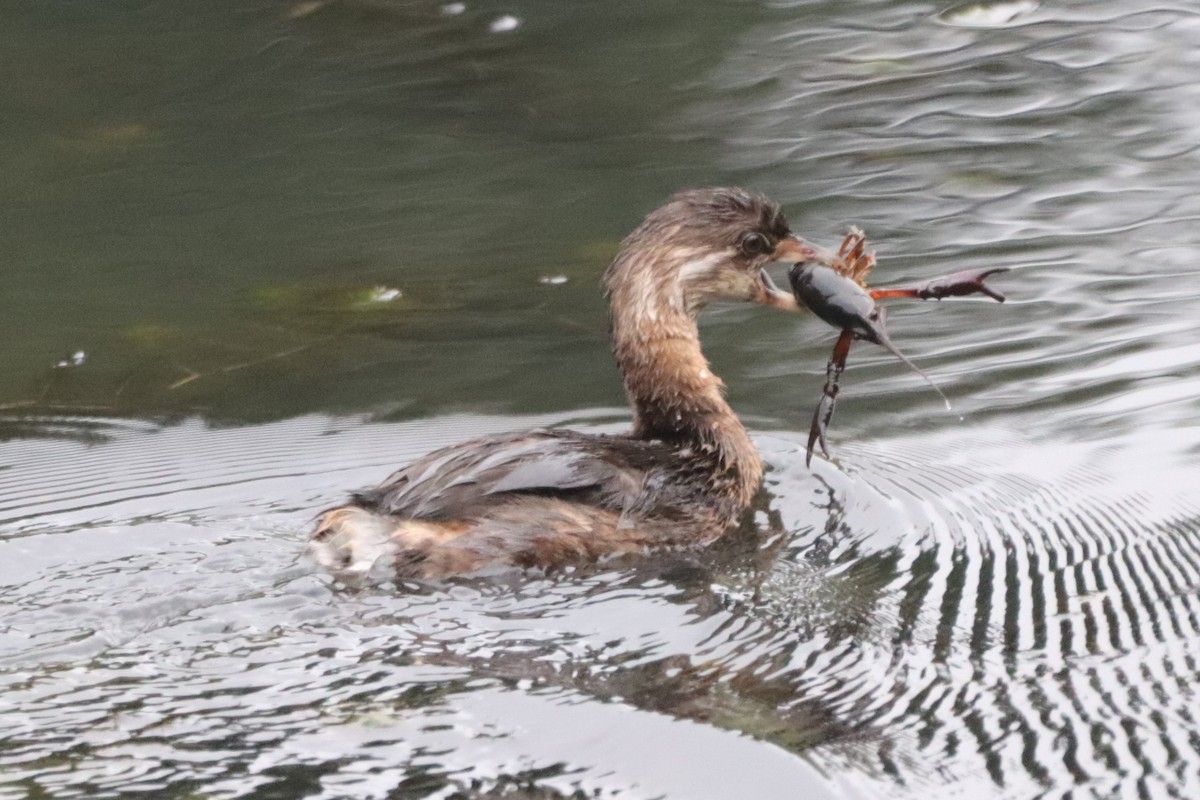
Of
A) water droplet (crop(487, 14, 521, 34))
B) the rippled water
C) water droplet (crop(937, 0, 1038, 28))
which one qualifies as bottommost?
the rippled water

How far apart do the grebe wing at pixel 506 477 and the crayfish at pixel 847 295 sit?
730 mm

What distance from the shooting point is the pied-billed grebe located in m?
5.15

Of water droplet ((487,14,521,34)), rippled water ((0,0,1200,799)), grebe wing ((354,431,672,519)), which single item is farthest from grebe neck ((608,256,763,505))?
water droplet ((487,14,521,34))

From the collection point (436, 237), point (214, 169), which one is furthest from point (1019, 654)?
point (214, 169)

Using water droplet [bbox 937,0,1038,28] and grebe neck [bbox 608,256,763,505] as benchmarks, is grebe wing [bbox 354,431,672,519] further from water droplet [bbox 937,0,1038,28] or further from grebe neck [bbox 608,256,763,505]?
water droplet [bbox 937,0,1038,28]

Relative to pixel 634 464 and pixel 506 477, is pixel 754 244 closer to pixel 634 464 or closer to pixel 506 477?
pixel 634 464

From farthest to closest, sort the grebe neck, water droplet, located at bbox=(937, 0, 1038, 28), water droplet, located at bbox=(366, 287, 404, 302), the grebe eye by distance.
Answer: water droplet, located at bbox=(937, 0, 1038, 28) → water droplet, located at bbox=(366, 287, 404, 302) → the grebe eye → the grebe neck

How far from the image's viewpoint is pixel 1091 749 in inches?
155

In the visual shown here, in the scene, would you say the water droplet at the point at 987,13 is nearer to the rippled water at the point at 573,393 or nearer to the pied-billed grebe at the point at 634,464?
the rippled water at the point at 573,393

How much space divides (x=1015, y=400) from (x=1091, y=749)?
2.62 metres

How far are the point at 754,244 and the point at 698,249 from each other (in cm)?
20

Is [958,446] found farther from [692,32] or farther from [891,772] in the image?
[692,32]

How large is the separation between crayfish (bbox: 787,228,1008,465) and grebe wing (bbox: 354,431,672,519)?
730 millimetres

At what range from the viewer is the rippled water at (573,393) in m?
4.08
